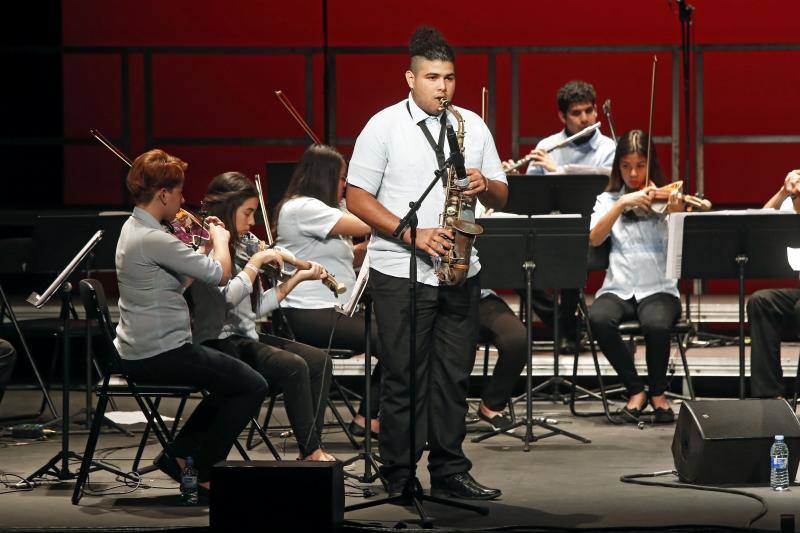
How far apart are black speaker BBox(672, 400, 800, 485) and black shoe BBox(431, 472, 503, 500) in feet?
2.56

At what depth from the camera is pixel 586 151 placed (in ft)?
24.9

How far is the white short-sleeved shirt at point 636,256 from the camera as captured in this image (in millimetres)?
6520

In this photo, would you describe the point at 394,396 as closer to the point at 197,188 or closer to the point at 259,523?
the point at 259,523

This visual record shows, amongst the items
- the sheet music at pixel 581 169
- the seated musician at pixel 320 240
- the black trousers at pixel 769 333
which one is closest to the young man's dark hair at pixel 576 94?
the sheet music at pixel 581 169

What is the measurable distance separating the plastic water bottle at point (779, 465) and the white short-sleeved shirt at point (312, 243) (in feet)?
6.48

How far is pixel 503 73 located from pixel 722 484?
446 centimetres

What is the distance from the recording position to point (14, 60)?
342 inches

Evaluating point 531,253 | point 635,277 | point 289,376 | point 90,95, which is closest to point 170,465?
point 289,376

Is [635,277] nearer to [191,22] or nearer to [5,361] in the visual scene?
[5,361]

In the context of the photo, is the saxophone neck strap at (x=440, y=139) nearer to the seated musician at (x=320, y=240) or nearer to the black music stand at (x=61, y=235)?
the seated musician at (x=320, y=240)

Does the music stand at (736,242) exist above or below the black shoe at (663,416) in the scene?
above

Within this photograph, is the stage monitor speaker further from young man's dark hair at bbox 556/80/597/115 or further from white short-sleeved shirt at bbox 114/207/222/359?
young man's dark hair at bbox 556/80/597/115

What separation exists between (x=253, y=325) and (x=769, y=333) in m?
2.69

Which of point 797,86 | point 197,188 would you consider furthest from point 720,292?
point 197,188
